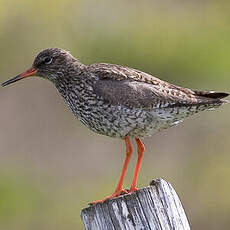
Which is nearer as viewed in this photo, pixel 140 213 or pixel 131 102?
pixel 140 213

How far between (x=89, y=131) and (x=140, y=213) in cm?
772

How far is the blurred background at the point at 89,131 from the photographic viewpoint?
Answer: 13852 millimetres

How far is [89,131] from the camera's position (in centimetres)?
1528

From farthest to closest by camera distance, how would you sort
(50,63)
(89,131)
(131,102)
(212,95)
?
1. (89,131)
2. (50,63)
3. (212,95)
4. (131,102)

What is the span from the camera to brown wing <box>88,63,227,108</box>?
9.04 meters

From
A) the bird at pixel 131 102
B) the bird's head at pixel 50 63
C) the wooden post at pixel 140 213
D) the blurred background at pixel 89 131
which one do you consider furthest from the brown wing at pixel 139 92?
the blurred background at pixel 89 131

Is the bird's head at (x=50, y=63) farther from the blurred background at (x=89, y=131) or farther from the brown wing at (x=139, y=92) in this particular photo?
the blurred background at (x=89, y=131)

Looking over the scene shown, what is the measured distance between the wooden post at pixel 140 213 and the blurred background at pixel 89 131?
5.65 m

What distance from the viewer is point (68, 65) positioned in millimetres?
9688

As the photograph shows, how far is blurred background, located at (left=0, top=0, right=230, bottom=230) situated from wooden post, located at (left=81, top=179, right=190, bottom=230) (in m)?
5.65

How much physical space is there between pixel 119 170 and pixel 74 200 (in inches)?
30.2

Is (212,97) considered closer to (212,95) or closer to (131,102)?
(212,95)

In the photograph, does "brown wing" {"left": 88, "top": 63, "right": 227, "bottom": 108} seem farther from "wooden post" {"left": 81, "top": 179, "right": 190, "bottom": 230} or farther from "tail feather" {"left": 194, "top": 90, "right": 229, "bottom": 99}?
"wooden post" {"left": 81, "top": 179, "right": 190, "bottom": 230}

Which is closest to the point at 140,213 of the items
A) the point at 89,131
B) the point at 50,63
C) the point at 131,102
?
the point at 131,102
